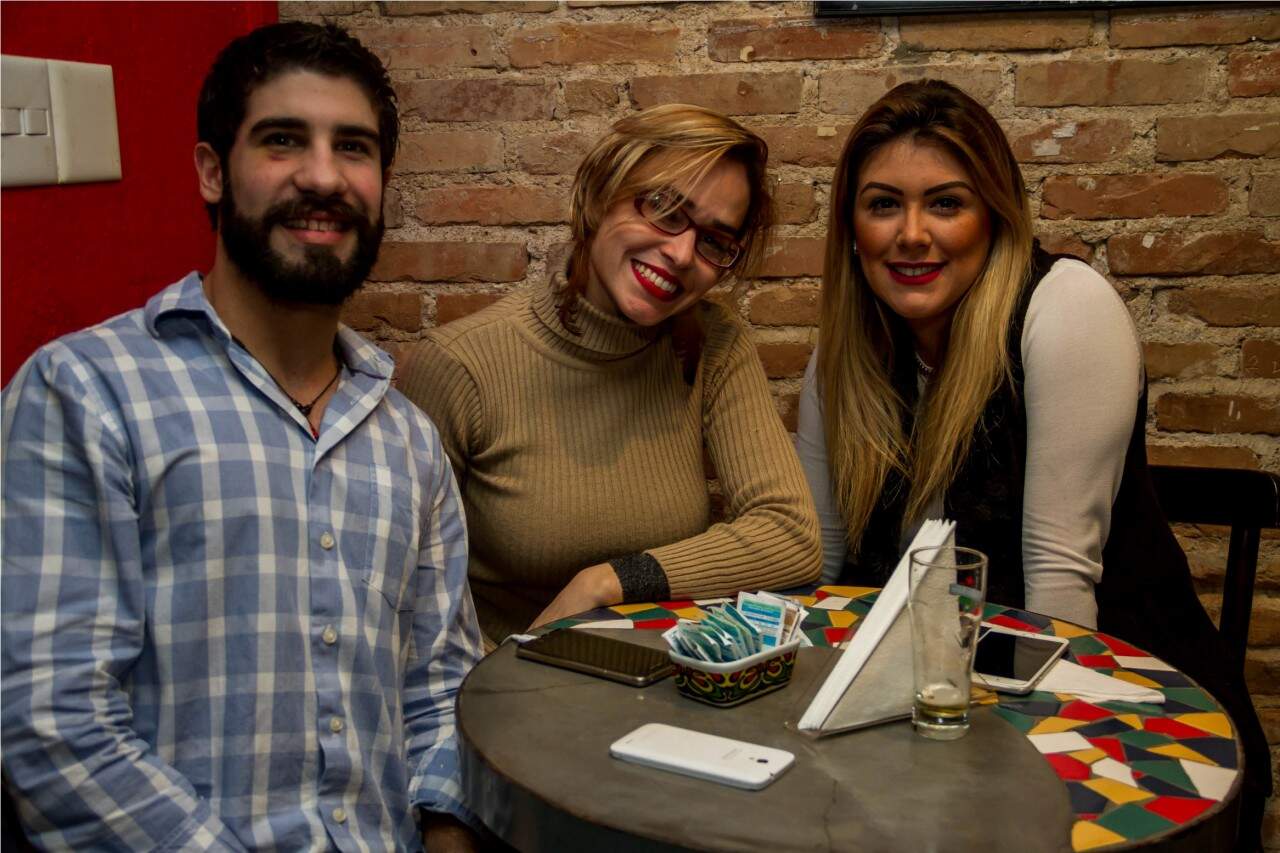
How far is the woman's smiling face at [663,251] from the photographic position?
68.0 inches

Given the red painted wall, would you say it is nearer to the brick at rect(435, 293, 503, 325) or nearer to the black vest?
the brick at rect(435, 293, 503, 325)

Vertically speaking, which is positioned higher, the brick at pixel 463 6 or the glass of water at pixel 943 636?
the brick at pixel 463 6

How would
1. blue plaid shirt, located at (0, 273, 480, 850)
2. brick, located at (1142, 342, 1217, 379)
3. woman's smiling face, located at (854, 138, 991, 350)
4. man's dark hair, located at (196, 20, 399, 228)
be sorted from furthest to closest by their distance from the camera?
1. brick, located at (1142, 342, 1217, 379)
2. woman's smiling face, located at (854, 138, 991, 350)
3. man's dark hair, located at (196, 20, 399, 228)
4. blue plaid shirt, located at (0, 273, 480, 850)

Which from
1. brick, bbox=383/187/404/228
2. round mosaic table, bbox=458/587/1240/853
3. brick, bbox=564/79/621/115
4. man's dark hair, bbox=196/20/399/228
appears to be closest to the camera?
round mosaic table, bbox=458/587/1240/853

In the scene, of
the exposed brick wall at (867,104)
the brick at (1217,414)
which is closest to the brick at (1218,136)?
the exposed brick wall at (867,104)

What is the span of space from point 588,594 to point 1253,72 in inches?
54.2

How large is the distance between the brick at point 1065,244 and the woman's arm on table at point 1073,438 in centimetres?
33

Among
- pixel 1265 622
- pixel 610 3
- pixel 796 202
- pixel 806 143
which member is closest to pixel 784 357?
pixel 796 202

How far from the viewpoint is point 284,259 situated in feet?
4.20

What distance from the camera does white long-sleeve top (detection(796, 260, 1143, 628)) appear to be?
1741mm

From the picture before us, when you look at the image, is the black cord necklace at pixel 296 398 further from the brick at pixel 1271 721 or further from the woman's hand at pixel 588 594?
the brick at pixel 1271 721

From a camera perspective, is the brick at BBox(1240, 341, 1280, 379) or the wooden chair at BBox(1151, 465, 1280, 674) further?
the brick at BBox(1240, 341, 1280, 379)

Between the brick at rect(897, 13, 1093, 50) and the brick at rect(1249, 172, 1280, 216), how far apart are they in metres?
0.36

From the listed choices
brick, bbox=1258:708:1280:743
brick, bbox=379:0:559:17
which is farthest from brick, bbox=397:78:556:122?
brick, bbox=1258:708:1280:743
